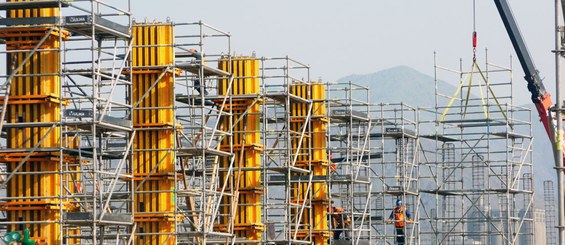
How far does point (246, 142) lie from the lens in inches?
2363

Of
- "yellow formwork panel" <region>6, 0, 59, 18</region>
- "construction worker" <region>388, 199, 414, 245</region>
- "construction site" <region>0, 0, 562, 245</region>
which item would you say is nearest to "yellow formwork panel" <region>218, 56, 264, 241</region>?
"construction site" <region>0, 0, 562, 245</region>

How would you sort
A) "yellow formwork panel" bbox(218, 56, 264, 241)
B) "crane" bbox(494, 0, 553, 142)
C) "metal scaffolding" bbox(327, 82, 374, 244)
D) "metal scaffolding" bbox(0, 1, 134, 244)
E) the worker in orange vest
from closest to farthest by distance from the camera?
"metal scaffolding" bbox(0, 1, 134, 244) → "yellow formwork panel" bbox(218, 56, 264, 241) → "metal scaffolding" bbox(327, 82, 374, 244) → the worker in orange vest → "crane" bbox(494, 0, 553, 142)

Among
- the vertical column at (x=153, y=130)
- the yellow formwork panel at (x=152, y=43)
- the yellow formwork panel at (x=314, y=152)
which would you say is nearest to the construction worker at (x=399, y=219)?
the yellow formwork panel at (x=314, y=152)

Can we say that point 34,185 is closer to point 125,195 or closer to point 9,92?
point 9,92

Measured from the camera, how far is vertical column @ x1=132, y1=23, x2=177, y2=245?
52.0m

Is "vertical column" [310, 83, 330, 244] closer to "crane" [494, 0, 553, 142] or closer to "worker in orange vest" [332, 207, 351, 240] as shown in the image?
"worker in orange vest" [332, 207, 351, 240]

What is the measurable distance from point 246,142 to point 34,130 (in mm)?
15032

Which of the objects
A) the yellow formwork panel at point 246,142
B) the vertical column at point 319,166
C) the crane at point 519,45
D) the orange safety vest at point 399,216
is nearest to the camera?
the yellow formwork panel at point 246,142

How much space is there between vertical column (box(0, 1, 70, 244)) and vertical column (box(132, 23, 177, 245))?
19.3 ft

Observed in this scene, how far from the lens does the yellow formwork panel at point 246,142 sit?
2359 inches

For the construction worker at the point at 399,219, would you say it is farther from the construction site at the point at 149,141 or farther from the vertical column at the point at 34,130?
the vertical column at the point at 34,130

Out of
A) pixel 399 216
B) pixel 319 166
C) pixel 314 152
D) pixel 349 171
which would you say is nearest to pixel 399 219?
pixel 399 216

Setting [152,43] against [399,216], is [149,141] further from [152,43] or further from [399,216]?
[399,216]

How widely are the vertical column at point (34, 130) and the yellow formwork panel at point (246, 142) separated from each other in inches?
554
